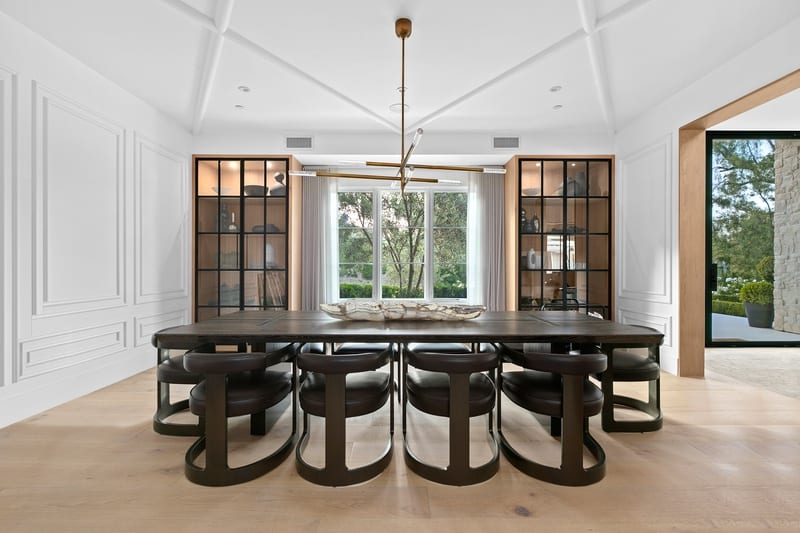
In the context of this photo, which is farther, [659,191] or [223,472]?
[659,191]

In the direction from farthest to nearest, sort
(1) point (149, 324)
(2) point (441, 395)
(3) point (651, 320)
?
(3) point (651, 320), (1) point (149, 324), (2) point (441, 395)

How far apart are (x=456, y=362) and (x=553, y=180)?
3823 mm

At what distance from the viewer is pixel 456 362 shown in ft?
5.66

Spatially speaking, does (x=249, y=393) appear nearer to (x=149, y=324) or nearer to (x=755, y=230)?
(x=149, y=324)

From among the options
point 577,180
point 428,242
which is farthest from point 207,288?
point 577,180

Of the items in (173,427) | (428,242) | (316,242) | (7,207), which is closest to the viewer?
(173,427)

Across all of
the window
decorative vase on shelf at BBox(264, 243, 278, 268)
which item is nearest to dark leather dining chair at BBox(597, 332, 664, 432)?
the window

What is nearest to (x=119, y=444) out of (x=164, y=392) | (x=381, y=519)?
(x=164, y=392)

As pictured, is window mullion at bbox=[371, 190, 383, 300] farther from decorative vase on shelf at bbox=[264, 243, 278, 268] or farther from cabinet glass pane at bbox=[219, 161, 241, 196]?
cabinet glass pane at bbox=[219, 161, 241, 196]

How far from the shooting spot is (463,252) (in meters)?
5.32

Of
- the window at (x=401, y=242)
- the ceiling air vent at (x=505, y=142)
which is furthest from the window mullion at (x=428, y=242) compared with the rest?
the ceiling air vent at (x=505, y=142)

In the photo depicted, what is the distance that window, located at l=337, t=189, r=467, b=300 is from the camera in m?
5.30

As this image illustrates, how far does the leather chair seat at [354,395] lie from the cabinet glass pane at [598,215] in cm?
385

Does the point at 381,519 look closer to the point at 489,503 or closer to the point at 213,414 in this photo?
the point at 489,503
